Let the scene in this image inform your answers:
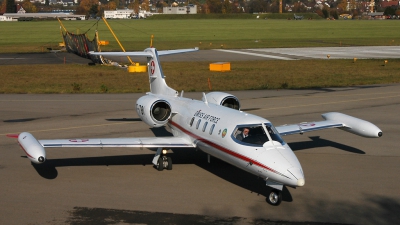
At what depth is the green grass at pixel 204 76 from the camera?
1581 inches

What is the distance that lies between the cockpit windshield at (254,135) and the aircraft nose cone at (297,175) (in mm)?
1353

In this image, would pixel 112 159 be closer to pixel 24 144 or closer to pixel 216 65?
pixel 24 144

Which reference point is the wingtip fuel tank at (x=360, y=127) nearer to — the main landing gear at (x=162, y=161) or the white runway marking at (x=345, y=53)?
the main landing gear at (x=162, y=161)

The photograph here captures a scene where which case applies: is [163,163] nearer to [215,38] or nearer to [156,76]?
[156,76]

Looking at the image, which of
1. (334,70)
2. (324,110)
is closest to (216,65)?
(334,70)

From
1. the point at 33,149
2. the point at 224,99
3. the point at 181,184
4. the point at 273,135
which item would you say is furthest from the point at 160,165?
the point at 273,135

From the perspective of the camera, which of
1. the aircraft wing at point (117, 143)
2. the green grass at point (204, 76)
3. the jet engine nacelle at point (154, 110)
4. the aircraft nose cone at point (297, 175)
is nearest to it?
the aircraft nose cone at point (297, 175)

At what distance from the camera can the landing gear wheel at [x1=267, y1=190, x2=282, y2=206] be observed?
14992mm

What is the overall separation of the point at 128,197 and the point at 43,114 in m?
15.0

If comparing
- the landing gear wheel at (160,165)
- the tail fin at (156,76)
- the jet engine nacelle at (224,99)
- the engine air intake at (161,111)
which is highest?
the tail fin at (156,76)

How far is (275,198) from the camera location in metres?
15.0

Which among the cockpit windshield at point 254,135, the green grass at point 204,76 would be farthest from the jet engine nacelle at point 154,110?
the green grass at point 204,76

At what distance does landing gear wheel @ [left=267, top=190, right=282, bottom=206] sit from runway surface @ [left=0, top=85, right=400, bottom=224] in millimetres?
157

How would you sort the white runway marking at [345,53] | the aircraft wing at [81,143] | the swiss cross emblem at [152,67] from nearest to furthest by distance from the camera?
the aircraft wing at [81,143]
the swiss cross emblem at [152,67]
the white runway marking at [345,53]
